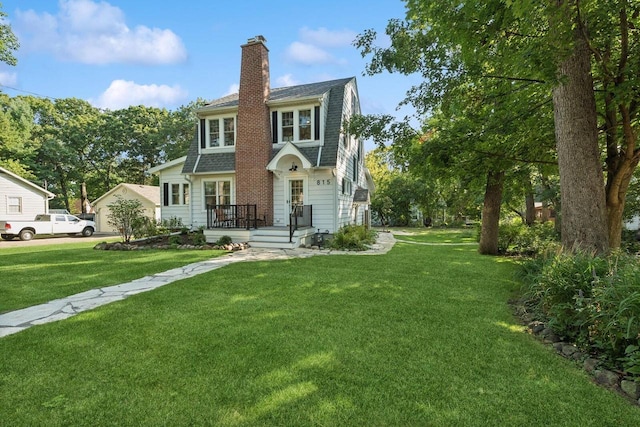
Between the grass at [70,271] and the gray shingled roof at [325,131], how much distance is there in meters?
4.64

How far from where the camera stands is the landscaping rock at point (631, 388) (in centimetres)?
234

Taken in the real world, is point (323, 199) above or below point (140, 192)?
below

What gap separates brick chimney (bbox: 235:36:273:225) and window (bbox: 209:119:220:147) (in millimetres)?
1509

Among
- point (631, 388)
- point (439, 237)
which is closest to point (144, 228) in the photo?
point (631, 388)

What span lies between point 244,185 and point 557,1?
10.4 meters

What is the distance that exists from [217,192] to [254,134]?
3.18 metres

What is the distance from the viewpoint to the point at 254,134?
1237 centimetres

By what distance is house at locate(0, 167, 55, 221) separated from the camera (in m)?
20.0

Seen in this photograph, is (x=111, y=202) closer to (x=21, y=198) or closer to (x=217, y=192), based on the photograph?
(x=21, y=198)

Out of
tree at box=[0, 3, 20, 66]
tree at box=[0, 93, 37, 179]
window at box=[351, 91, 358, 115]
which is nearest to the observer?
tree at box=[0, 3, 20, 66]

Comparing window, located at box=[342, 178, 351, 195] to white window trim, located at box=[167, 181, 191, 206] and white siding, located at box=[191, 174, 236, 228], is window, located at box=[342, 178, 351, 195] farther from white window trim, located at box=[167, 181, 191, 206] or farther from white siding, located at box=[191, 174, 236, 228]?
white window trim, located at box=[167, 181, 191, 206]

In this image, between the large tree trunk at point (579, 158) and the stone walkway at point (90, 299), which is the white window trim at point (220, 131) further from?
the large tree trunk at point (579, 158)

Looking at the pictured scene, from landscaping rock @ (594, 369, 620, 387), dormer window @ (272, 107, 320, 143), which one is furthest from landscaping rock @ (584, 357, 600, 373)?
dormer window @ (272, 107, 320, 143)

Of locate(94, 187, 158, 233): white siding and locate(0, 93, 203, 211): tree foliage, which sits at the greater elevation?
locate(0, 93, 203, 211): tree foliage
